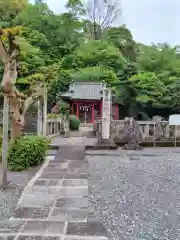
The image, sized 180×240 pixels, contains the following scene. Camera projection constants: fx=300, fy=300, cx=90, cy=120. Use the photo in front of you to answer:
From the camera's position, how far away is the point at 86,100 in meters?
21.2

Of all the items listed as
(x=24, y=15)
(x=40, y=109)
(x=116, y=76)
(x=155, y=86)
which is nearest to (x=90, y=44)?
(x=116, y=76)

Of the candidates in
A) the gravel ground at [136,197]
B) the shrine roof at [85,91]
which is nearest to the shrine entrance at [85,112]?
the shrine roof at [85,91]

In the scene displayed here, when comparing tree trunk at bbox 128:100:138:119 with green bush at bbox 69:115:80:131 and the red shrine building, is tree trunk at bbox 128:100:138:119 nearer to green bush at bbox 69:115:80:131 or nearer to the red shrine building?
the red shrine building

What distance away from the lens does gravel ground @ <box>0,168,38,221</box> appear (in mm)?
3826

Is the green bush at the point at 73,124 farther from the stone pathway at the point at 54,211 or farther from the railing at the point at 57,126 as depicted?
the stone pathway at the point at 54,211

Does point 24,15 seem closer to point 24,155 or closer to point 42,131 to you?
point 42,131

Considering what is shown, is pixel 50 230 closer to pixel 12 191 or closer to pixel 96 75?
pixel 12 191

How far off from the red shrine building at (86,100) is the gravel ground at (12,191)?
48.5 ft

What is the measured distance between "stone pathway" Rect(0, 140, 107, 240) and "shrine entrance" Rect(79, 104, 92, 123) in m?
15.2

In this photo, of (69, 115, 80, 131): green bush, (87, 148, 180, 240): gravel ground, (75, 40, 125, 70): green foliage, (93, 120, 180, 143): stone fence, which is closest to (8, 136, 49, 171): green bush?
(87, 148, 180, 240): gravel ground

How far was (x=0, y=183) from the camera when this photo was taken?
502cm

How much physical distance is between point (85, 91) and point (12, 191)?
16.6 metres

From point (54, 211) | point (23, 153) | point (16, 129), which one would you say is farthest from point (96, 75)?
point (54, 211)

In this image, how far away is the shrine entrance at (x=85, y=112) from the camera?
21484mm
